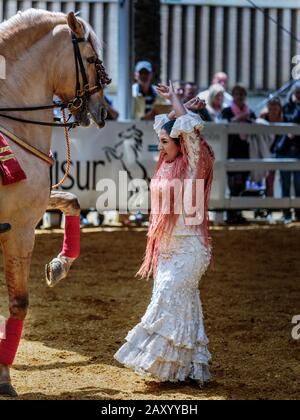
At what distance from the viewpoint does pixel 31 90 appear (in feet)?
20.4

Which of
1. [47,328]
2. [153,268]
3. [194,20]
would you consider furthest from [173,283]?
[194,20]

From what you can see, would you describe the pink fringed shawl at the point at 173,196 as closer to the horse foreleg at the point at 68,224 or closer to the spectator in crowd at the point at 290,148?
the horse foreleg at the point at 68,224

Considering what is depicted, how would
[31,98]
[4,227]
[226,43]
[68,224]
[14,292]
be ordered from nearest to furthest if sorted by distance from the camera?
[4,227] < [14,292] < [31,98] < [68,224] < [226,43]

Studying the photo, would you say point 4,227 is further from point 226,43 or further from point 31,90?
point 226,43

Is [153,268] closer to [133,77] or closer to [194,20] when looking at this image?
[133,77]

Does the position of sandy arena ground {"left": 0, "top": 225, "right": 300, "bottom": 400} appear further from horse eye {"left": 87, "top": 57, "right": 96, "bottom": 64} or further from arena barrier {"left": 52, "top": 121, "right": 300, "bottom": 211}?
horse eye {"left": 87, "top": 57, "right": 96, "bottom": 64}

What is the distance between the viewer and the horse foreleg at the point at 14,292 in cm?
602

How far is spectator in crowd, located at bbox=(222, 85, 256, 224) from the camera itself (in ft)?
48.0

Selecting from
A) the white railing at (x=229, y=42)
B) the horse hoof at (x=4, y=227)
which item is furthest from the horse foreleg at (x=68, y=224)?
the white railing at (x=229, y=42)

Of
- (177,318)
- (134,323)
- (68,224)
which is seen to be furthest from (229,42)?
(177,318)

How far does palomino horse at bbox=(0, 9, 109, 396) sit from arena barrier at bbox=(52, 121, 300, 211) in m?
7.06

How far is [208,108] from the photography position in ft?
48.7

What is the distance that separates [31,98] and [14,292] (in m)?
1.27

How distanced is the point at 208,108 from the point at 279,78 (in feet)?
27.9
